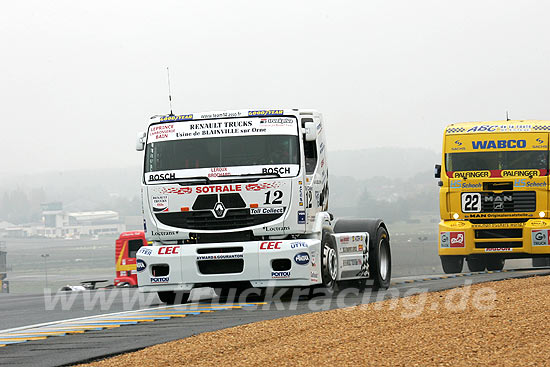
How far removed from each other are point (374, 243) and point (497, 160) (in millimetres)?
5415

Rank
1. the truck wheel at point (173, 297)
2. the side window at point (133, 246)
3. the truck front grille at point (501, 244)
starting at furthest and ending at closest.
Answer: the side window at point (133, 246) < the truck front grille at point (501, 244) < the truck wheel at point (173, 297)

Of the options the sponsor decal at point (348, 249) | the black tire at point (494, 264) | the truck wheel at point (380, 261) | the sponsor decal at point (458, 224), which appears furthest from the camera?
the black tire at point (494, 264)

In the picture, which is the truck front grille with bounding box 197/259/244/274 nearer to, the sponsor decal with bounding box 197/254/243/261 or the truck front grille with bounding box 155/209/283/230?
the sponsor decal with bounding box 197/254/243/261

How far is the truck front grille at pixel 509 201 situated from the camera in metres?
19.9

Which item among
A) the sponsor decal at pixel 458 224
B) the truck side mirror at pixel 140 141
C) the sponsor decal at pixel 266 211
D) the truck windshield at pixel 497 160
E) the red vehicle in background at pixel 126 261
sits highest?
the truck side mirror at pixel 140 141

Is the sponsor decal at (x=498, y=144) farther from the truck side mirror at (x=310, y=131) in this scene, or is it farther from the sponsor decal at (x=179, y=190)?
the sponsor decal at (x=179, y=190)

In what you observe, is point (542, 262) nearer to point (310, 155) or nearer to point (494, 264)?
point (494, 264)

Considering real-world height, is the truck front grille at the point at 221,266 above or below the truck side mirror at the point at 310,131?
below

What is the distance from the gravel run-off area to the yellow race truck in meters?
9.39

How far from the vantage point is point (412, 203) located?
635ft

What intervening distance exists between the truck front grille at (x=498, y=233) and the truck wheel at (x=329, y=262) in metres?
6.98

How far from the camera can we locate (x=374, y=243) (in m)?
15.9

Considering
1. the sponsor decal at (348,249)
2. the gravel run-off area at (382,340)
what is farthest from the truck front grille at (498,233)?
the gravel run-off area at (382,340)

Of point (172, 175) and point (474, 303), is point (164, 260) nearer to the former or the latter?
point (172, 175)
